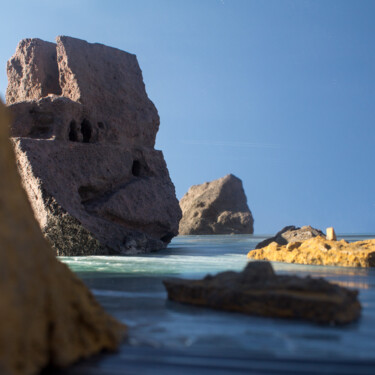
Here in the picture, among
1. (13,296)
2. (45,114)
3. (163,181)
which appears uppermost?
(45,114)

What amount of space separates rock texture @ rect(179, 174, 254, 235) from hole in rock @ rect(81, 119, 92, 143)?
2125 cm

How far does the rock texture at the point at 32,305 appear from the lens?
1.49 m

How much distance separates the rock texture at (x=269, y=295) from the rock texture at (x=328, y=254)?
312cm

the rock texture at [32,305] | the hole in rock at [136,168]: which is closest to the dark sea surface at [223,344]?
the rock texture at [32,305]

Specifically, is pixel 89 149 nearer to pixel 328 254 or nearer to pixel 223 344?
pixel 328 254

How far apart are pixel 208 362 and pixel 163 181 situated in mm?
8415

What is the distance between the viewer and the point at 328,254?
19.2ft

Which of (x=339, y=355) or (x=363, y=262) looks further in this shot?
(x=363, y=262)

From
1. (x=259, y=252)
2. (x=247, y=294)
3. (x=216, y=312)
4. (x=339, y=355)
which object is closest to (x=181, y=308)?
(x=216, y=312)

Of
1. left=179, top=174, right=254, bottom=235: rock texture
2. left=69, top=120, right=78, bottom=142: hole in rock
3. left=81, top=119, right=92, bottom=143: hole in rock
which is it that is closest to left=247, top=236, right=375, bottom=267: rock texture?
left=69, top=120, right=78, bottom=142: hole in rock

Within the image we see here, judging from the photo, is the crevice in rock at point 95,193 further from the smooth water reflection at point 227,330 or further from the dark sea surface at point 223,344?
the dark sea surface at point 223,344

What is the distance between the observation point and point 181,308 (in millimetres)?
2852

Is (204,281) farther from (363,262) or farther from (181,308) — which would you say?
(363,262)

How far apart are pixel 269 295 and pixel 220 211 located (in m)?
28.0
